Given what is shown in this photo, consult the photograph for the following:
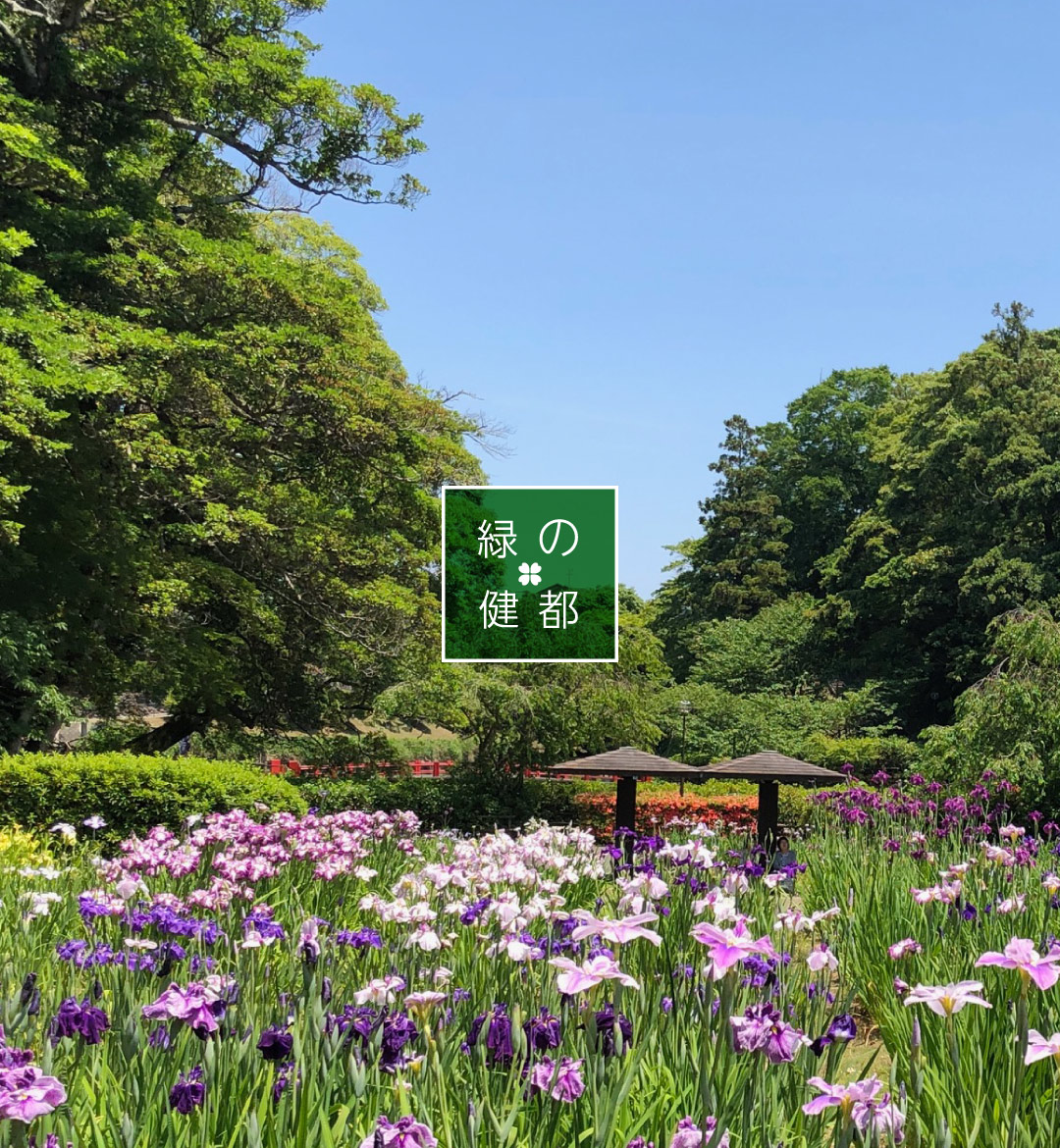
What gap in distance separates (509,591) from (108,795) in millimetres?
7127

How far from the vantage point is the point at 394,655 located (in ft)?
46.0

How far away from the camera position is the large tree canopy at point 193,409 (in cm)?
1180

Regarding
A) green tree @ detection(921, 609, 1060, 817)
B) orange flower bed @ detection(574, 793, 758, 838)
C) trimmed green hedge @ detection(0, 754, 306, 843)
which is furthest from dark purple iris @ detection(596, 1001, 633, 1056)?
orange flower bed @ detection(574, 793, 758, 838)

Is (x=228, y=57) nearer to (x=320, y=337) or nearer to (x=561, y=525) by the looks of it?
(x=320, y=337)

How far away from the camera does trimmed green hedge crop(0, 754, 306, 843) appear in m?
8.45

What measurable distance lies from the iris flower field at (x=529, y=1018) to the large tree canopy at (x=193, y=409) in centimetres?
805

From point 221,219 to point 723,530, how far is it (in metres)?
29.3

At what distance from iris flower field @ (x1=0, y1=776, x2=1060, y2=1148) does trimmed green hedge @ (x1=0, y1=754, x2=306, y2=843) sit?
388 cm

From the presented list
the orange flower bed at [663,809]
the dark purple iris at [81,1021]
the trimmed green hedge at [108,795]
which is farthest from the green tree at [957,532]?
the dark purple iris at [81,1021]

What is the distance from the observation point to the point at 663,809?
46.6ft

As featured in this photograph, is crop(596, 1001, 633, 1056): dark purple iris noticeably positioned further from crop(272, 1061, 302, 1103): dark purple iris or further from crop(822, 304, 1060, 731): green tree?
crop(822, 304, 1060, 731): green tree

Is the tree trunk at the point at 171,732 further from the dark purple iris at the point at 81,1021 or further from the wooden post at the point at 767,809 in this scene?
the dark purple iris at the point at 81,1021

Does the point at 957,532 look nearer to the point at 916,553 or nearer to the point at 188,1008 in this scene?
the point at 916,553

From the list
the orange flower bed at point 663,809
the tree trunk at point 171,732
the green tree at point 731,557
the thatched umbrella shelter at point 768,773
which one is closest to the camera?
the thatched umbrella shelter at point 768,773
